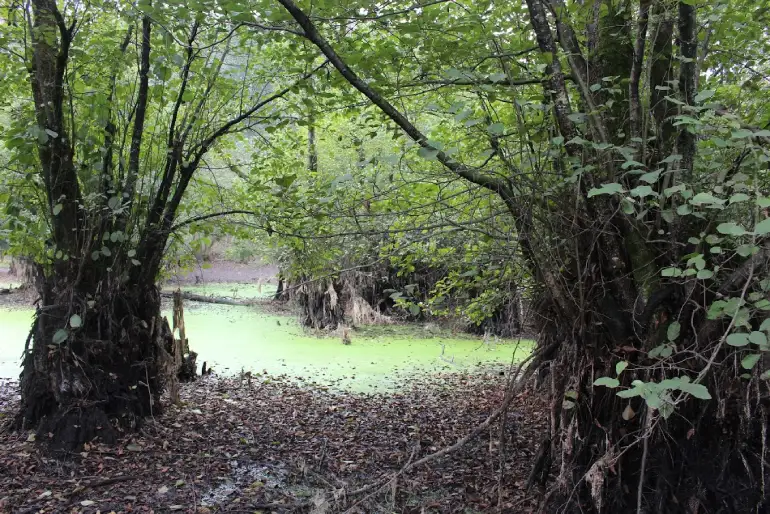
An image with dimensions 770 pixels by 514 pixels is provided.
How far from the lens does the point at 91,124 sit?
427cm

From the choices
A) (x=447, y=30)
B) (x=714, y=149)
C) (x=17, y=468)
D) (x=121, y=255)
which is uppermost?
(x=447, y=30)

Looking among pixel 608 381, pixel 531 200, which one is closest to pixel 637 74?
pixel 531 200

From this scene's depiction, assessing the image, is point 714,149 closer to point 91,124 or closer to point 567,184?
point 567,184

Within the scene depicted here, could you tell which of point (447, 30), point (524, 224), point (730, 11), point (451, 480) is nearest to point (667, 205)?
point (524, 224)

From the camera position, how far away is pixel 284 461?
4246mm

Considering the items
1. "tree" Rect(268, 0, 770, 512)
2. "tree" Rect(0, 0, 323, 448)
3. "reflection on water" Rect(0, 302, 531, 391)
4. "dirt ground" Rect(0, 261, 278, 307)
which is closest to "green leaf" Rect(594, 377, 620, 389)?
"tree" Rect(268, 0, 770, 512)

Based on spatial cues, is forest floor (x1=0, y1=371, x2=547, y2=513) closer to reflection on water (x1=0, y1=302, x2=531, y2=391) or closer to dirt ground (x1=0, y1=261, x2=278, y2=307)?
reflection on water (x1=0, y1=302, x2=531, y2=391)

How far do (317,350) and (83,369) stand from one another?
495 cm

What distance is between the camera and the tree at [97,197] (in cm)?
400

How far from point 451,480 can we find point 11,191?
391 centimetres

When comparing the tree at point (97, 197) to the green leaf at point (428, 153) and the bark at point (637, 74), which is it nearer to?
the green leaf at point (428, 153)

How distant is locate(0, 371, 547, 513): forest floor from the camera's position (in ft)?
11.4

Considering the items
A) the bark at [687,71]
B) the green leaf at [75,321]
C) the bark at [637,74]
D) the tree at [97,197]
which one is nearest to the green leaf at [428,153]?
the bark at [637,74]

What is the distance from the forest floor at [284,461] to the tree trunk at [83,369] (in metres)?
0.15
